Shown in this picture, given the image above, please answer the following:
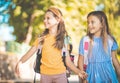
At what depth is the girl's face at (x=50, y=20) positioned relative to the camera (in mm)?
4926

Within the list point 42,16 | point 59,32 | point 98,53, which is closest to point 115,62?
point 98,53

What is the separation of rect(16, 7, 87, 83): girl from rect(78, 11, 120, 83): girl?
18 cm

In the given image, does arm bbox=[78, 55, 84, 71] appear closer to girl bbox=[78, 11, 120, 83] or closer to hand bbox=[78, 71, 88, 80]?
girl bbox=[78, 11, 120, 83]

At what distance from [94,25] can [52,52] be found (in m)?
0.61

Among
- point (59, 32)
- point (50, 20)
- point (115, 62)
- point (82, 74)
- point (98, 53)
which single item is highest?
point (50, 20)

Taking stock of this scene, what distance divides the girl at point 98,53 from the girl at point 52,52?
18 cm

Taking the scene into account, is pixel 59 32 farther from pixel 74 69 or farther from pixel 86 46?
pixel 74 69

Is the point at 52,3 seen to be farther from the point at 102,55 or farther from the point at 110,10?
the point at 102,55

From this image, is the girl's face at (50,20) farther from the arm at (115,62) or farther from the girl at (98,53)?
the arm at (115,62)

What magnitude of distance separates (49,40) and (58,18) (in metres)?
0.30

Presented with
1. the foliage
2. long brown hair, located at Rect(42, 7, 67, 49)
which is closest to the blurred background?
the foliage

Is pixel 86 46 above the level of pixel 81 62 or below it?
above

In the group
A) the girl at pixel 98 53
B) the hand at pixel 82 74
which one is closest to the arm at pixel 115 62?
the girl at pixel 98 53

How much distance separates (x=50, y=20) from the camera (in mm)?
4941
